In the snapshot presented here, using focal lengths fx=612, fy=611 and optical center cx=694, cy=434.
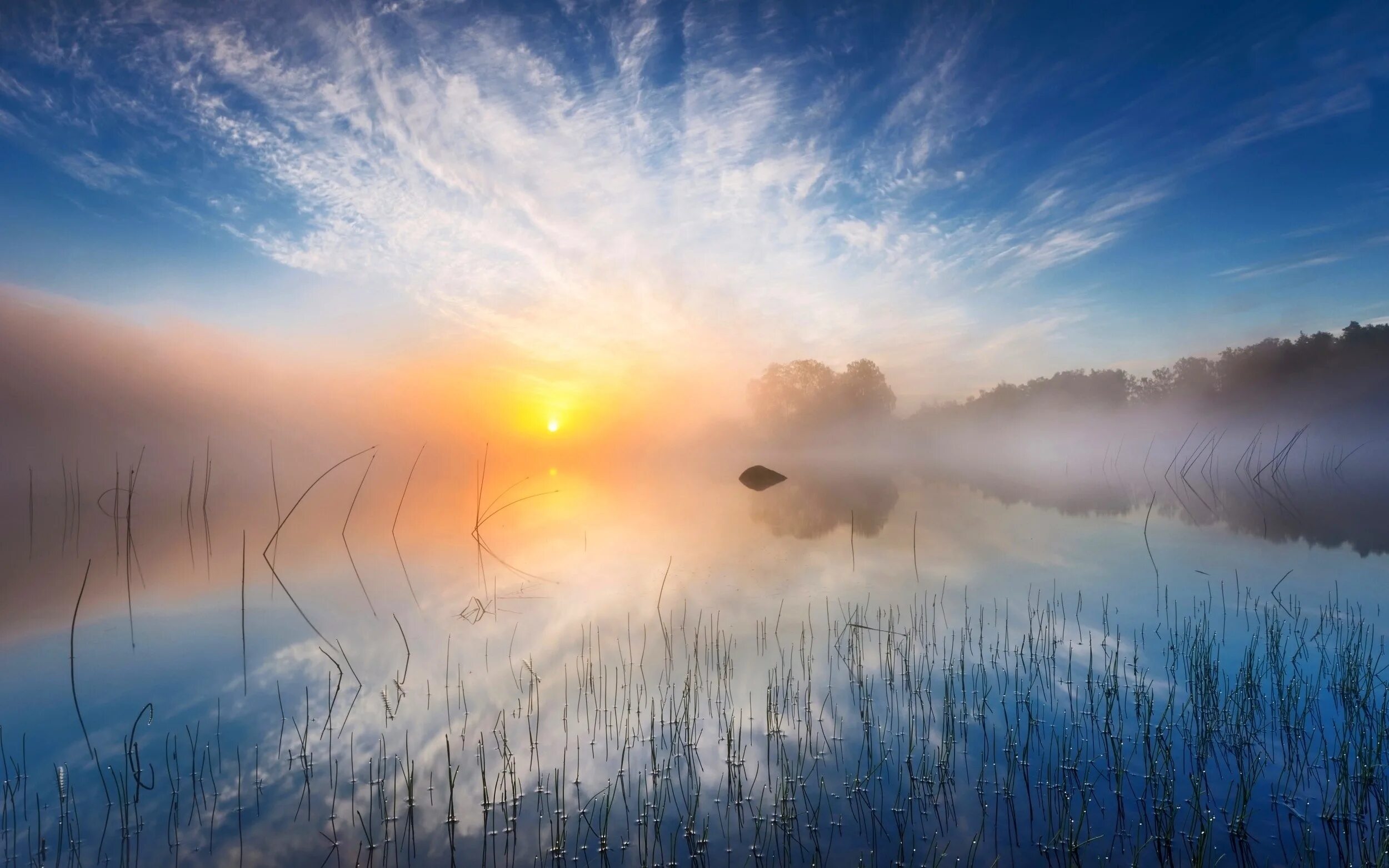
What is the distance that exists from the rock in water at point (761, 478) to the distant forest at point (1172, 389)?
51.8 metres

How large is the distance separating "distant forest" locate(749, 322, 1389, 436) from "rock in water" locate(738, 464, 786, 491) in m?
51.8

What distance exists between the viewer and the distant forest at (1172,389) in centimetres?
7331

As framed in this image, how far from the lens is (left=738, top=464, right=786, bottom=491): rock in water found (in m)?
46.7

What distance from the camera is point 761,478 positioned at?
48.2 m

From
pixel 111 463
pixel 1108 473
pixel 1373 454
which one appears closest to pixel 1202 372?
pixel 1373 454

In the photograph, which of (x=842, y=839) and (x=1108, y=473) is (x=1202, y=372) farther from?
(x=842, y=839)

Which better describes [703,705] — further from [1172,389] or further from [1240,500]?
[1172,389]

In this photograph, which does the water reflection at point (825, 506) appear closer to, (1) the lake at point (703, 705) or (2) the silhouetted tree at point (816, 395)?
(1) the lake at point (703, 705)

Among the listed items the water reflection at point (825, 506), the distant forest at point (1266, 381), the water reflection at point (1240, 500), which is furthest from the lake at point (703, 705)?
the distant forest at point (1266, 381)

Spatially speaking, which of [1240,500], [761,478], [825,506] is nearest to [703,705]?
[825,506]

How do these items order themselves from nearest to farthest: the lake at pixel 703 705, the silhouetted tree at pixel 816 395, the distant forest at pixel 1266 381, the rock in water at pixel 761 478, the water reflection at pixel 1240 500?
the lake at pixel 703 705
the water reflection at pixel 1240 500
the rock in water at pixel 761 478
the distant forest at pixel 1266 381
the silhouetted tree at pixel 816 395

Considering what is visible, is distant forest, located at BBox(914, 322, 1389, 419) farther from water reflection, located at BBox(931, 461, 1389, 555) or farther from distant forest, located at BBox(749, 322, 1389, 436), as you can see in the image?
water reflection, located at BBox(931, 461, 1389, 555)

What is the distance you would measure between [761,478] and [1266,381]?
8174 centimetres

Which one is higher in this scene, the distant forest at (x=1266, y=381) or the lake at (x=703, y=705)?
the distant forest at (x=1266, y=381)
